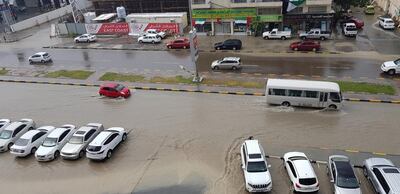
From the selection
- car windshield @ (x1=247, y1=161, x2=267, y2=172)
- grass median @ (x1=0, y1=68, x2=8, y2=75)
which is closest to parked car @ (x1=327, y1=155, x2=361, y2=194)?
car windshield @ (x1=247, y1=161, x2=267, y2=172)

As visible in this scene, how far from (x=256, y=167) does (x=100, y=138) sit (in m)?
12.2

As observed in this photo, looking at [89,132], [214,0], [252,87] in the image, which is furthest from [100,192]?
[214,0]

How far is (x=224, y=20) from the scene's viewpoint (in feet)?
184

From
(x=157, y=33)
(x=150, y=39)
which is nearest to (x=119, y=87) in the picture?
(x=150, y=39)

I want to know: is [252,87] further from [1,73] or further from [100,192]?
[1,73]

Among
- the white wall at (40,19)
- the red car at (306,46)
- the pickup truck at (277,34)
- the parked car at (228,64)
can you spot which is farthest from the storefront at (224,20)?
the white wall at (40,19)

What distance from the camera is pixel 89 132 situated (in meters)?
28.9

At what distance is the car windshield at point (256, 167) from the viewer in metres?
22.9

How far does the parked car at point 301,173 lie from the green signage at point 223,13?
34399 mm

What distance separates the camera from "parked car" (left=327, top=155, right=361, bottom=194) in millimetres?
20925

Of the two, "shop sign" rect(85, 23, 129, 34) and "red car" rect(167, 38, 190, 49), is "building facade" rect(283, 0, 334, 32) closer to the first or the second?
"red car" rect(167, 38, 190, 49)

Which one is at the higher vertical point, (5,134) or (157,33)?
(157,33)

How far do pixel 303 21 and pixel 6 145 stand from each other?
4276cm

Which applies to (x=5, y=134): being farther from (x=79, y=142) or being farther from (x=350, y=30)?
(x=350, y=30)
